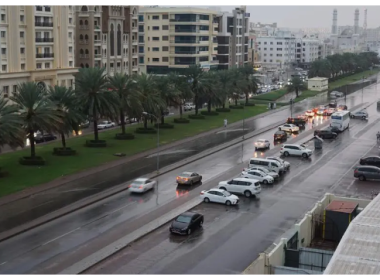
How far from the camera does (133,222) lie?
102ft

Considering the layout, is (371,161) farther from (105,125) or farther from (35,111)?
(105,125)

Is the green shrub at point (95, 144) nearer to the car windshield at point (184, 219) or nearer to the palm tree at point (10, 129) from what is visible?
the palm tree at point (10, 129)

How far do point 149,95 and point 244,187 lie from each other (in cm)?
2645

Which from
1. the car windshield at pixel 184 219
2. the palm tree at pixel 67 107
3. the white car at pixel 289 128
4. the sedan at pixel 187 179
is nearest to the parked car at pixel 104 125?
the palm tree at pixel 67 107

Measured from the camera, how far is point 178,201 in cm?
3647

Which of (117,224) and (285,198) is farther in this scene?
(285,198)

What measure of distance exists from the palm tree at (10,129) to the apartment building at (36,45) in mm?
24721

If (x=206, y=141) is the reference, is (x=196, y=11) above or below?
above

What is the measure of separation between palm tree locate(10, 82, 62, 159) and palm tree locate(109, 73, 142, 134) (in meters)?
12.3

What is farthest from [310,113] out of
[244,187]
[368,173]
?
[244,187]

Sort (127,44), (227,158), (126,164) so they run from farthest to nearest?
(127,44)
(227,158)
(126,164)

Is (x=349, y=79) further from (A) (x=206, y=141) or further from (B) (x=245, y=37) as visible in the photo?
→ (A) (x=206, y=141)

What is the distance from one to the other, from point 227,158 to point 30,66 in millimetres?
33522

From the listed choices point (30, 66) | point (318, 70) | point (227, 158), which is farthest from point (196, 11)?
point (227, 158)
